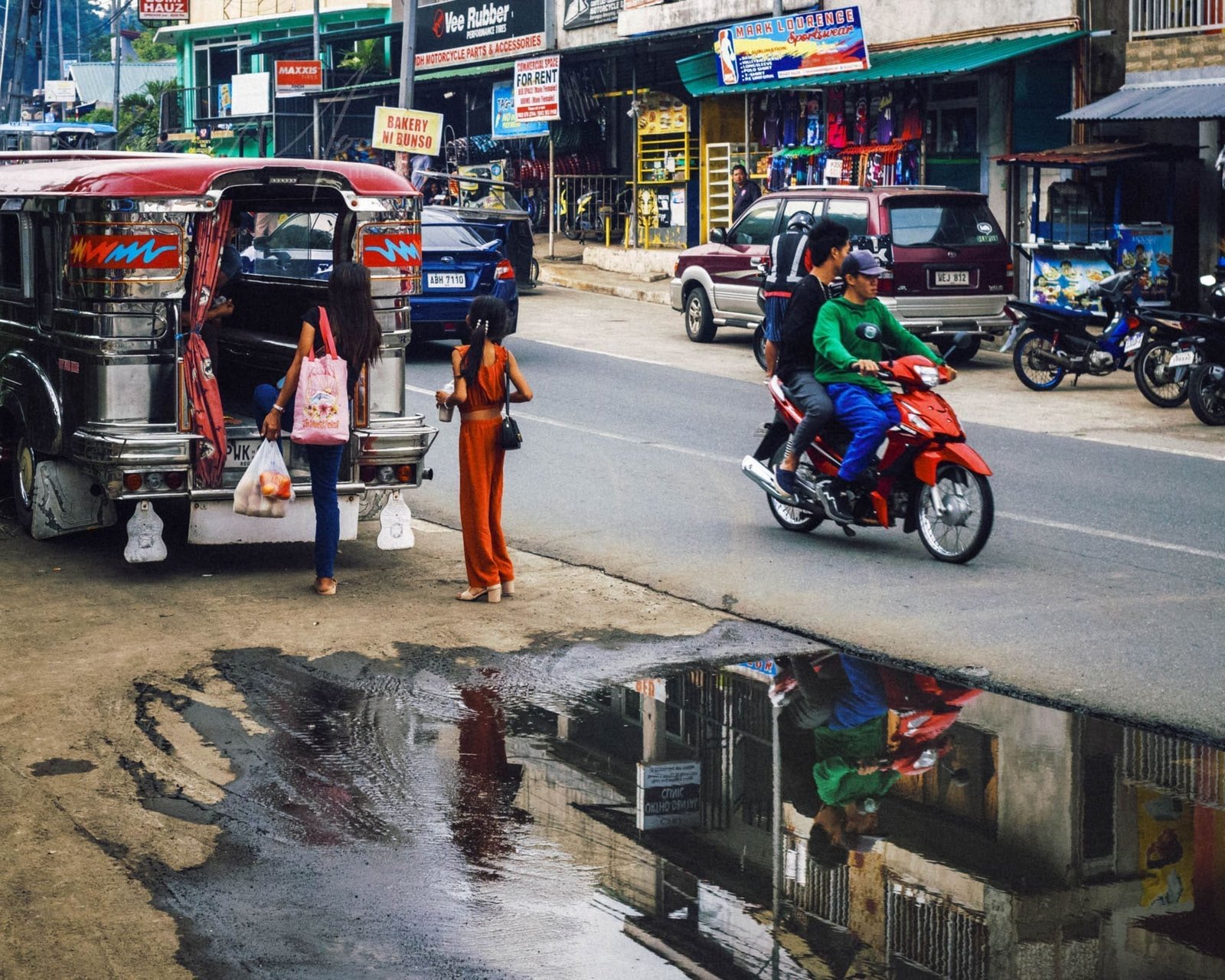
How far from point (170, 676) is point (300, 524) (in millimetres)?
2007

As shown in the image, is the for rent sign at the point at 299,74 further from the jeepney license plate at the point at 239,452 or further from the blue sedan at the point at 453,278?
the jeepney license plate at the point at 239,452

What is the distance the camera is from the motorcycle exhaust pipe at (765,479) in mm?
9797

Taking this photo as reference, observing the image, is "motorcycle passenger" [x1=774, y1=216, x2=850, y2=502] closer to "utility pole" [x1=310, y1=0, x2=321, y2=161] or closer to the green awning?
the green awning

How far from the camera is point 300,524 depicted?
889 centimetres

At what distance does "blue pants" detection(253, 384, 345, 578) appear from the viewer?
27.7 feet

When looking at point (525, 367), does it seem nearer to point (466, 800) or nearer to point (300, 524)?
point (300, 524)

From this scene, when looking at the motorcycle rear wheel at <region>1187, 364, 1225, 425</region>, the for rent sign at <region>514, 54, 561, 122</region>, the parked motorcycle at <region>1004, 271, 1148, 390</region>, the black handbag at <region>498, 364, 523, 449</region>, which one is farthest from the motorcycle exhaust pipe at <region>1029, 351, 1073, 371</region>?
the for rent sign at <region>514, 54, 561, 122</region>

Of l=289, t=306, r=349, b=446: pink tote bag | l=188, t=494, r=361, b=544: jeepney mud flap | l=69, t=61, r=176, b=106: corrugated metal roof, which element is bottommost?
l=188, t=494, r=361, b=544: jeepney mud flap

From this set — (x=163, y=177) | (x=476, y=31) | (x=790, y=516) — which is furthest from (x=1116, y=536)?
(x=476, y=31)

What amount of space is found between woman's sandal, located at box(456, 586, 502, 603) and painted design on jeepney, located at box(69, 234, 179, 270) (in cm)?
222

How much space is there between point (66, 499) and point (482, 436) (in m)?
2.50

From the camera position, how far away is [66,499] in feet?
29.9

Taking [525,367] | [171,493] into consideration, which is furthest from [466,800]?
[525,367]

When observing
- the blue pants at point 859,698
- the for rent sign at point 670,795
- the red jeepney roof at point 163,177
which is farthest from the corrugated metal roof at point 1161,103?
the for rent sign at point 670,795
